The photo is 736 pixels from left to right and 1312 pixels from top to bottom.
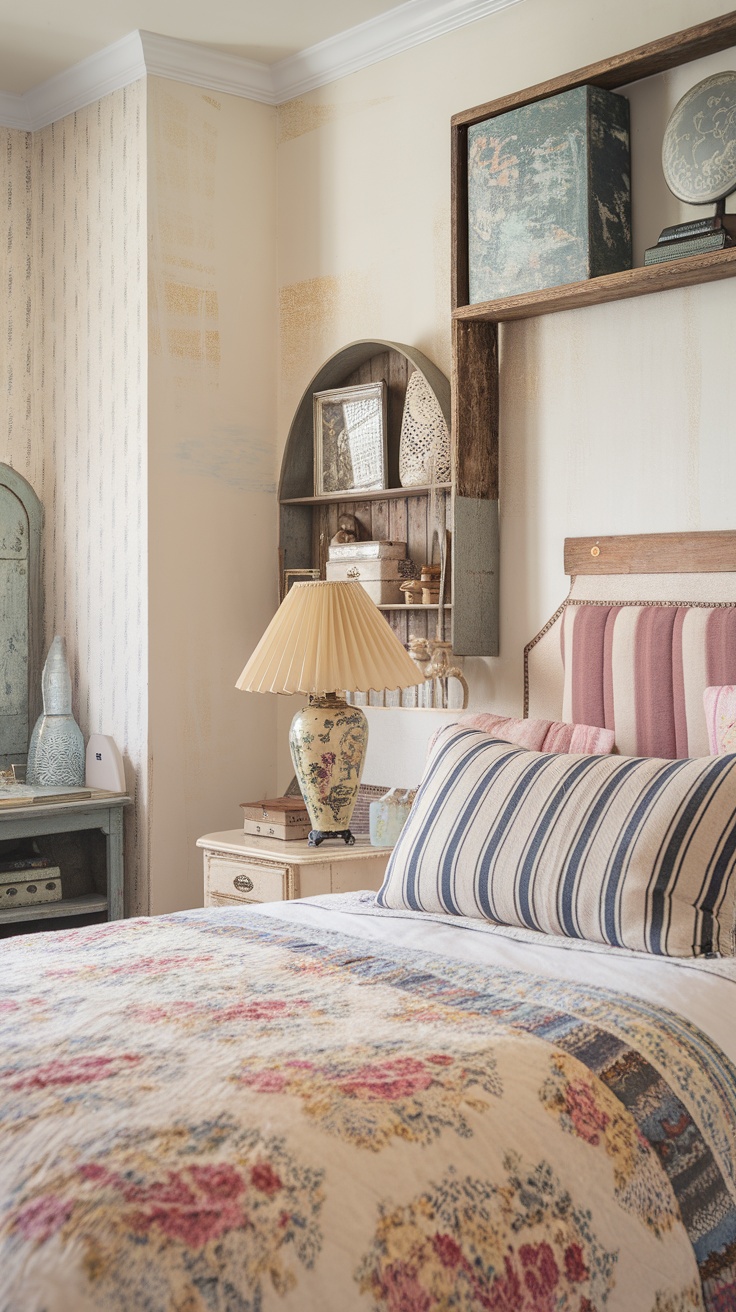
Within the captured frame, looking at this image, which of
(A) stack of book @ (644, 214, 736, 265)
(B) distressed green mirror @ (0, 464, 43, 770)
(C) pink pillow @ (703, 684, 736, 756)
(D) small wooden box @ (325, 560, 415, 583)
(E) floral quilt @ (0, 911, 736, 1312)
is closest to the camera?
(E) floral quilt @ (0, 911, 736, 1312)

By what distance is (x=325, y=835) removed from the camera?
3.11 m

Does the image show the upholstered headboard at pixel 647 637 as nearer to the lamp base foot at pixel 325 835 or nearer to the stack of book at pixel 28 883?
the lamp base foot at pixel 325 835

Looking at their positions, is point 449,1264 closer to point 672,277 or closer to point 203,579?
point 672,277

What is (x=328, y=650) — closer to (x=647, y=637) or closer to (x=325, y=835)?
(x=325, y=835)

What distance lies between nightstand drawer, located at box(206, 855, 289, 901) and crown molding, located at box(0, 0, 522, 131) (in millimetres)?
2230

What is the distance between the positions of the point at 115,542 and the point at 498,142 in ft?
5.17

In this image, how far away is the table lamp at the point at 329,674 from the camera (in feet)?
9.93

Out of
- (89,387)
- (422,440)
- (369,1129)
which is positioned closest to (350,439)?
(422,440)

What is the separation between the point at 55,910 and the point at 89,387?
1563mm

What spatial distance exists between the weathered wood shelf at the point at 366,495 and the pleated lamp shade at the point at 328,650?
399 millimetres

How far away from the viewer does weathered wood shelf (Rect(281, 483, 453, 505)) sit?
338 centimetres

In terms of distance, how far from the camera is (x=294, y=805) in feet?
10.5

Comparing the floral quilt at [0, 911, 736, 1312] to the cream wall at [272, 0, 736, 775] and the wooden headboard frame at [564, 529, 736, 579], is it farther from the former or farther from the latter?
the cream wall at [272, 0, 736, 775]

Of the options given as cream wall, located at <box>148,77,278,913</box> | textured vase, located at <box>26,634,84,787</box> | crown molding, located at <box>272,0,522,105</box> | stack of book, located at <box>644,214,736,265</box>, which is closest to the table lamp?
cream wall, located at <box>148,77,278,913</box>
